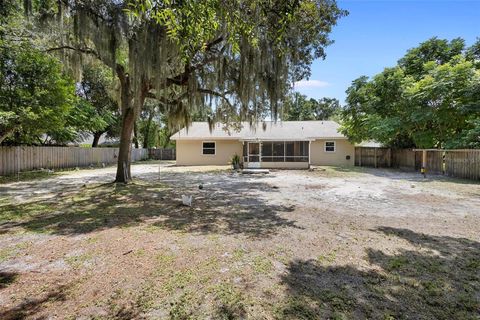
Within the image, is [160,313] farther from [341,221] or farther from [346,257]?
[341,221]

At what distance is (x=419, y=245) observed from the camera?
433cm

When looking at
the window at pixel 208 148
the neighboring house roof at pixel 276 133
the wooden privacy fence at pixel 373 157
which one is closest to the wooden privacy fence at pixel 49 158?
the neighboring house roof at pixel 276 133

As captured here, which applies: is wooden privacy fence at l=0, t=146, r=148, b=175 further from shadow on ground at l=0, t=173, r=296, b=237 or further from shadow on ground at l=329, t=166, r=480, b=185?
shadow on ground at l=329, t=166, r=480, b=185

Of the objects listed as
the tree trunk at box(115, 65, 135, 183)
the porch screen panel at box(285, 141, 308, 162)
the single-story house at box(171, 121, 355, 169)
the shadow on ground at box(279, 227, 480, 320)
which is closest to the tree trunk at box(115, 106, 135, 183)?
the tree trunk at box(115, 65, 135, 183)

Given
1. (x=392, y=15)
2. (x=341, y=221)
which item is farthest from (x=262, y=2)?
(x=341, y=221)

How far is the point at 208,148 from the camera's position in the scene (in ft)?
71.7

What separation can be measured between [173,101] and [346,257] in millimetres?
9333

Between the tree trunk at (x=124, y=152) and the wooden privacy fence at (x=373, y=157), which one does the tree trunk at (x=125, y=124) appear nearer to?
the tree trunk at (x=124, y=152)

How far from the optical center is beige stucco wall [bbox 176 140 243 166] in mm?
21781

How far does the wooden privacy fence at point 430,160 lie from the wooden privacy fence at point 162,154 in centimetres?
1906

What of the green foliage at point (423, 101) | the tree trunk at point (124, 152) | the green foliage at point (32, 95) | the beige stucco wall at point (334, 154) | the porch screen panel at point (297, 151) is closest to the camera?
the tree trunk at point (124, 152)

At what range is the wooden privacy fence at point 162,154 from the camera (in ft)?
101

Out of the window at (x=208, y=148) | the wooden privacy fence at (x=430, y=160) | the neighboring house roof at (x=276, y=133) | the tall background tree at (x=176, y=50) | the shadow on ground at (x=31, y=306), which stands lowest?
the shadow on ground at (x=31, y=306)

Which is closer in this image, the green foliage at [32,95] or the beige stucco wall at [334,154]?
the green foliage at [32,95]
